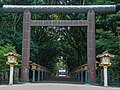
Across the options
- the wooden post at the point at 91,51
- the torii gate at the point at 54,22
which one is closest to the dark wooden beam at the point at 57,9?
the torii gate at the point at 54,22

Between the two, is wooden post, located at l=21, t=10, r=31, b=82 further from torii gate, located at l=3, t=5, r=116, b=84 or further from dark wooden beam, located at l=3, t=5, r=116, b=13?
dark wooden beam, located at l=3, t=5, r=116, b=13

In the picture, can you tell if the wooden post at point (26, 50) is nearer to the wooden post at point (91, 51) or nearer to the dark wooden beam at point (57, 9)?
the dark wooden beam at point (57, 9)

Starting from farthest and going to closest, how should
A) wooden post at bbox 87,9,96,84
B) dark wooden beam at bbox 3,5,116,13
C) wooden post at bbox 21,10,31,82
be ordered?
dark wooden beam at bbox 3,5,116,13 → wooden post at bbox 21,10,31,82 → wooden post at bbox 87,9,96,84

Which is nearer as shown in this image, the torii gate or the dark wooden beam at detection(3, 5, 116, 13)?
the torii gate

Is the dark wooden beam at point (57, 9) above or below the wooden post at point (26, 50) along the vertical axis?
above

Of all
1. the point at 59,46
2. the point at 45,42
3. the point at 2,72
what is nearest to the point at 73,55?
the point at 59,46

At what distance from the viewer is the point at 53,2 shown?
110 feet

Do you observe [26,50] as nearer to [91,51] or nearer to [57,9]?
[57,9]

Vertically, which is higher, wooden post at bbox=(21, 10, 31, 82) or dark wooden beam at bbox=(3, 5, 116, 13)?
dark wooden beam at bbox=(3, 5, 116, 13)

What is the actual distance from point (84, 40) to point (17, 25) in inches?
362

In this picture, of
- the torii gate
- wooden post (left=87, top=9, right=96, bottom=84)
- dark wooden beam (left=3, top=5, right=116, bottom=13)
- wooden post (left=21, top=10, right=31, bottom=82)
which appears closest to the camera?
wooden post (left=87, top=9, right=96, bottom=84)

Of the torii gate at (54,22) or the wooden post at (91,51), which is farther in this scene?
the torii gate at (54,22)

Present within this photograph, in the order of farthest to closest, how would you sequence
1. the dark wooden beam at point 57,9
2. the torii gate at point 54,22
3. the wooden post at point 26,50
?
the dark wooden beam at point 57,9 < the torii gate at point 54,22 < the wooden post at point 26,50

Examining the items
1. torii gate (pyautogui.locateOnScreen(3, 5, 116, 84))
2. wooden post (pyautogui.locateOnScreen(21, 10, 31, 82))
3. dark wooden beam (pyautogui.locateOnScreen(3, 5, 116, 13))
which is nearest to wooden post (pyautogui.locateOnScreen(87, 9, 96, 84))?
torii gate (pyautogui.locateOnScreen(3, 5, 116, 84))
